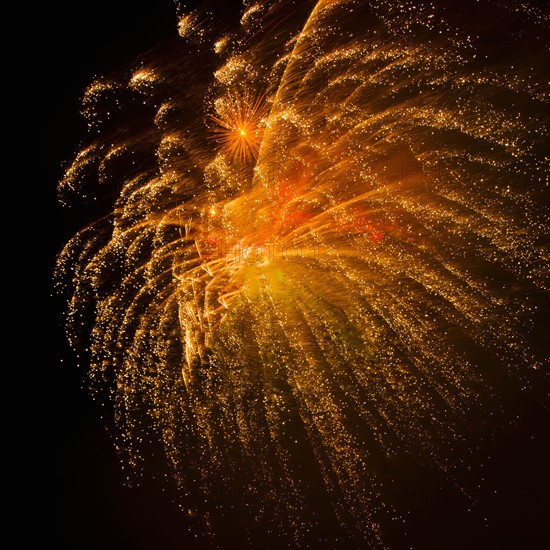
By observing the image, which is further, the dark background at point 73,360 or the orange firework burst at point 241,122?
the orange firework burst at point 241,122

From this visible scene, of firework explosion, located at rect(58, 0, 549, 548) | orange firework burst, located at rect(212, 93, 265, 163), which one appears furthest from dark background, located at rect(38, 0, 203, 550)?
orange firework burst, located at rect(212, 93, 265, 163)

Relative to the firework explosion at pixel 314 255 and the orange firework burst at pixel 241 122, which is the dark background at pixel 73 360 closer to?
the firework explosion at pixel 314 255

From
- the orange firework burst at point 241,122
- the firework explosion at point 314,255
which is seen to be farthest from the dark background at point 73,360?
the orange firework burst at point 241,122

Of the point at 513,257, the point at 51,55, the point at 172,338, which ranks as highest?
the point at 51,55

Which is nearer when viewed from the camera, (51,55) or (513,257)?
(513,257)

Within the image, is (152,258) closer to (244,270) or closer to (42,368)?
(244,270)

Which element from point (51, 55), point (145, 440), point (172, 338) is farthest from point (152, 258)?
point (51, 55)

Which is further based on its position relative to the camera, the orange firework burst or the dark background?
the orange firework burst

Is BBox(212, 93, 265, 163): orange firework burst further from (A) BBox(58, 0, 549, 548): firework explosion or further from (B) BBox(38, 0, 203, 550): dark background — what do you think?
(B) BBox(38, 0, 203, 550): dark background

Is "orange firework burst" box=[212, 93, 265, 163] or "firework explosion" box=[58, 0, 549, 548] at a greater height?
"orange firework burst" box=[212, 93, 265, 163]
